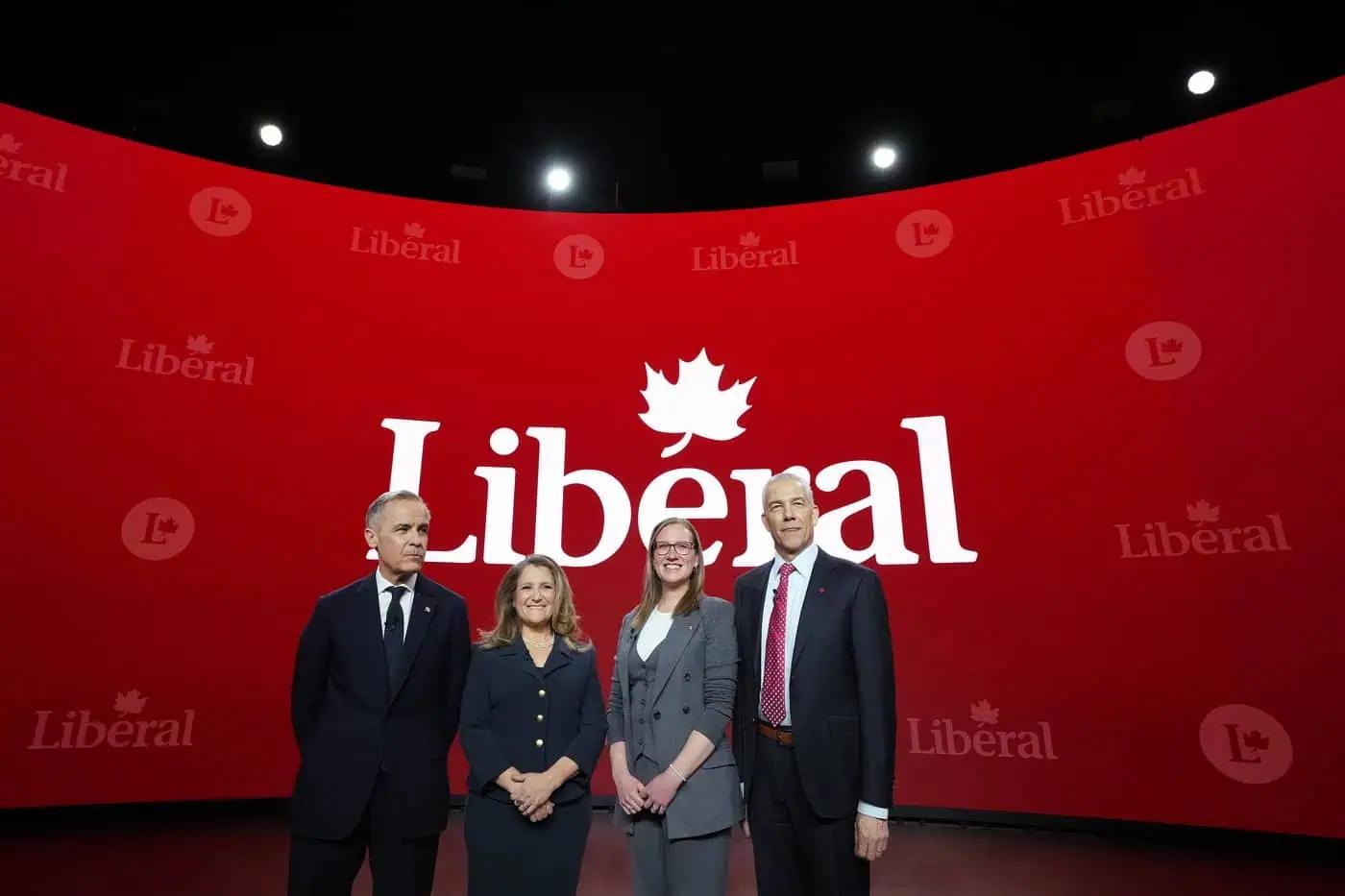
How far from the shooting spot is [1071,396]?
376cm

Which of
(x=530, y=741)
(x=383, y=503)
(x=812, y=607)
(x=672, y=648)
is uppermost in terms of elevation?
(x=383, y=503)

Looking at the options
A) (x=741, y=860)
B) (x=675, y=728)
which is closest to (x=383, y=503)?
(x=675, y=728)

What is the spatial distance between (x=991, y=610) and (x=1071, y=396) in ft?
4.04

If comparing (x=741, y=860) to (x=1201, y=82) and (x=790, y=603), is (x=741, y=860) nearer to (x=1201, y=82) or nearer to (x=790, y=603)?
(x=790, y=603)

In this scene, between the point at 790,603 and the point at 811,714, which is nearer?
the point at 811,714

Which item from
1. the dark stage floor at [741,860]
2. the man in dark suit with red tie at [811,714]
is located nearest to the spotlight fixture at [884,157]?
the man in dark suit with red tie at [811,714]

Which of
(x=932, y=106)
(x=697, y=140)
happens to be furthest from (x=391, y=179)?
(x=932, y=106)

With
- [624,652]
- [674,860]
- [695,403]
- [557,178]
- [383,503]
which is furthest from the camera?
[557,178]

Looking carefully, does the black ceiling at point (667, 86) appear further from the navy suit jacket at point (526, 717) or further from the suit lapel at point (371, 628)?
the navy suit jacket at point (526, 717)

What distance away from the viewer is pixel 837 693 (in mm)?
1719

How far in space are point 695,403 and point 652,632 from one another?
97.9 inches

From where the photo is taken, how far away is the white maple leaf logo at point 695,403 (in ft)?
13.8

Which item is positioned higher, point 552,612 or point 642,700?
point 552,612

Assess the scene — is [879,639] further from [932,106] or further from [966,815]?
[932,106]
